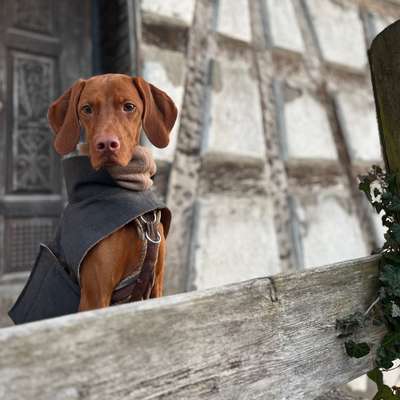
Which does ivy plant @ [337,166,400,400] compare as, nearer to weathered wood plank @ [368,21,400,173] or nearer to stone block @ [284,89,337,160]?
weathered wood plank @ [368,21,400,173]

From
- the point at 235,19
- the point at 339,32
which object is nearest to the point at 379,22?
the point at 339,32

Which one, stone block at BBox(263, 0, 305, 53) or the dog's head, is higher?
stone block at BBox(263, 0, 305, 53)

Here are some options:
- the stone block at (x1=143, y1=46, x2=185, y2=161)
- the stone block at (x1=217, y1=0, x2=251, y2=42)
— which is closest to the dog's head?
the stone block at (x1=143, y1=46, x2=185, y2=161)

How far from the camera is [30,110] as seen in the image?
1.94 meters

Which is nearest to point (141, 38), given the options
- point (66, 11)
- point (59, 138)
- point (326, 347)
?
point (66, 11)

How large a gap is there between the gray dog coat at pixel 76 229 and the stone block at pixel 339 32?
2251mm

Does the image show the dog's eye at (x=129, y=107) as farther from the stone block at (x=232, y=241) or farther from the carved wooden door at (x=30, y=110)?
the carved wooden door at (x=30, y=110)

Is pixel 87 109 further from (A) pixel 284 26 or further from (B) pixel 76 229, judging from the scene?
(A) pixel 284 26

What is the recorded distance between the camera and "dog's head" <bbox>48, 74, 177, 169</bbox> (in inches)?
30.8

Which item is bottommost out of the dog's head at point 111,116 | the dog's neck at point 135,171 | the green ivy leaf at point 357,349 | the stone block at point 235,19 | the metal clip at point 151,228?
the green ivy leaf at point 357,349

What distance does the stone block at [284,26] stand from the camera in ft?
7.84

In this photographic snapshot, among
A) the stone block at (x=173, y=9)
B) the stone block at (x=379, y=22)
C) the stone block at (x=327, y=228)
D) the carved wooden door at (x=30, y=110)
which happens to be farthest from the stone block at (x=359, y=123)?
the carved wooden door at (x=30, y=110)

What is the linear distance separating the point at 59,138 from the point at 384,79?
781mm

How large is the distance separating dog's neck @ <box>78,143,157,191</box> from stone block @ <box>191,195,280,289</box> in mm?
1024
